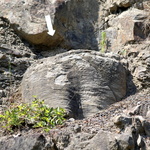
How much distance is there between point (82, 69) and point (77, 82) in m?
0.21

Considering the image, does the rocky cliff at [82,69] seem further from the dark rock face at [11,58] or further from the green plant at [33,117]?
the green plant at [33,117]

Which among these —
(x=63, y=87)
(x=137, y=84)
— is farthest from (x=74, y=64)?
(x=137, y=84)

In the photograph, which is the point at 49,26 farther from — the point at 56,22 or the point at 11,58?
the point at 11,58

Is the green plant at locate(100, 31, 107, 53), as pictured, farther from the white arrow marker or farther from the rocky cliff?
the white arrow marker

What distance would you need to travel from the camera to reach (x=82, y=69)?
20.4 ft

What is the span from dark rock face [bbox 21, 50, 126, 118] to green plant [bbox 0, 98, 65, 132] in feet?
1.19

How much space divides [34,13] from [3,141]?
3.02m

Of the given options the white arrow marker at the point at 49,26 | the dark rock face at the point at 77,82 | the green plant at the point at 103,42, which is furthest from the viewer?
the green plant at the point at 103,42

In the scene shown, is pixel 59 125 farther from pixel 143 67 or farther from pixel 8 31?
pixel 8 31

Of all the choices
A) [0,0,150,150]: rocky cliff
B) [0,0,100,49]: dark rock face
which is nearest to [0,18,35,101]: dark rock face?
[0,0,150,150]: rocky cliff

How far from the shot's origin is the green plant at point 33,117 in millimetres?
5211

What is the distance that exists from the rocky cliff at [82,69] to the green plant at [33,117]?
134mm

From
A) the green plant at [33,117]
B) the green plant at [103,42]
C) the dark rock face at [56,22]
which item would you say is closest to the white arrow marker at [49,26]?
the dark rock face at [56,22]

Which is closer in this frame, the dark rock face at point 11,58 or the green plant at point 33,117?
the green plant at point 33,117
